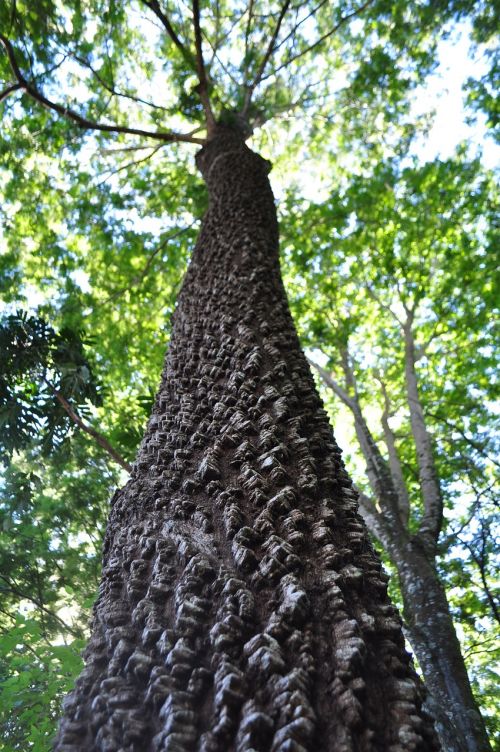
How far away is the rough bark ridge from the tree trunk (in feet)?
7.73

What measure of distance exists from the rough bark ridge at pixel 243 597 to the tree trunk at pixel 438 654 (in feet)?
7.73

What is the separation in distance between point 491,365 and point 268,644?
10.0 metres

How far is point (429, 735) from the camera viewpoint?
81 cm

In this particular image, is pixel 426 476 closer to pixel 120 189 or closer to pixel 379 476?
pixel 379 476

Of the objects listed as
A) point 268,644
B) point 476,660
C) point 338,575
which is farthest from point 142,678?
point 476,660

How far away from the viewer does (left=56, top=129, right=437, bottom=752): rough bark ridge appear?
802 millimetres

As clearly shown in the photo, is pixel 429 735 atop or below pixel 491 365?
below

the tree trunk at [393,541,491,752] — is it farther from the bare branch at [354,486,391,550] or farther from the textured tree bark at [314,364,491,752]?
the bare branch at [354,486,391,550]

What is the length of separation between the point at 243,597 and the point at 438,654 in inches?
143

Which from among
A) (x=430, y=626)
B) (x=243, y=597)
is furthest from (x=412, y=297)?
(x=243, y=597)

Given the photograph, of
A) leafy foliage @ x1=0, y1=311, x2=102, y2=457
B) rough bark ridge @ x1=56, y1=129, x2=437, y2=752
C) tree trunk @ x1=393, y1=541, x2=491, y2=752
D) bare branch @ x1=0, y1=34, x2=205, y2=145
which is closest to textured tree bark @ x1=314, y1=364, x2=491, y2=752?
tree trunk @ x1=393, y1=541, x2=491, y2=752

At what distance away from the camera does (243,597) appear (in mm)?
1001

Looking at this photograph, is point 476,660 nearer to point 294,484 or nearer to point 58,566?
point 58,566

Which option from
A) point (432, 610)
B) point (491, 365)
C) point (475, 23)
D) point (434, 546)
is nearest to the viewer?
point (432, 610)
